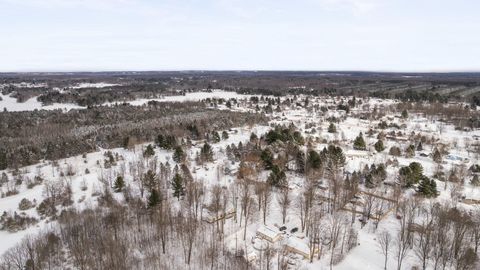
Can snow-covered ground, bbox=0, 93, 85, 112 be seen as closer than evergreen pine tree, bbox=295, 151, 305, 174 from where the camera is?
No

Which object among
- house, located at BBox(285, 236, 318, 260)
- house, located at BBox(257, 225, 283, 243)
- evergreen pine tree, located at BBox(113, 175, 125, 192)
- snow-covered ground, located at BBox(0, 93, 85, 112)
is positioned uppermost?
snow-covered ground, located at BBox(0, 93, 85, 112)

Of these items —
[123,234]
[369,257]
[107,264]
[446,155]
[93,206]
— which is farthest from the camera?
[446,155]

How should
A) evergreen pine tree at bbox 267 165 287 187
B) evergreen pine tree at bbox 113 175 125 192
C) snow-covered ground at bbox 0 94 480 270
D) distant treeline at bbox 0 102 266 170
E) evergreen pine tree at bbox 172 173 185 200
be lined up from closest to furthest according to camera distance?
snow-covered ground at bbox 0 94 480 270 < evergreen pine tree at bbox 172 173 185 200 < evergreen pine tree at bbox 267 165 287 187 < evergreen pine tree at bbox 113 175 125 192 < distant treeline at bbox 0 102 266 170

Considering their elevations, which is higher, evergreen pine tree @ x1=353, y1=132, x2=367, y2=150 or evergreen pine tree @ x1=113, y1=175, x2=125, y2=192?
evergreen pine tree @ x1=353, y1=132, x2=367, y2=150

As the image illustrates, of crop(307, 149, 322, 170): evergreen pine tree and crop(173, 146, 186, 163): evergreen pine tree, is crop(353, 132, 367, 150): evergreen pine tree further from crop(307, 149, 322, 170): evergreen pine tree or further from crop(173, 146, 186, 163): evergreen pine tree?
crop(173, 146, 186, 163): evergreen pine tree

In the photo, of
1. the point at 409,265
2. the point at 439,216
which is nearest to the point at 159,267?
the point at 409,265

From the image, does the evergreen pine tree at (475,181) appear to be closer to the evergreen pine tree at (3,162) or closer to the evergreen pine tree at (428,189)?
the evergreen pine tree at (428,189)

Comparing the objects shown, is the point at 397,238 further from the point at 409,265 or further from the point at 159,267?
the point at 159,267

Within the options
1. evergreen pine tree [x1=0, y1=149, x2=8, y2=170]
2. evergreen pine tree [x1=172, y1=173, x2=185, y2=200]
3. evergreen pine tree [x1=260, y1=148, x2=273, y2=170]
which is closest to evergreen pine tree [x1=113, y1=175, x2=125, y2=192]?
evergreen pine tree [x1=172, y1=173, x2=185, y2=200]
